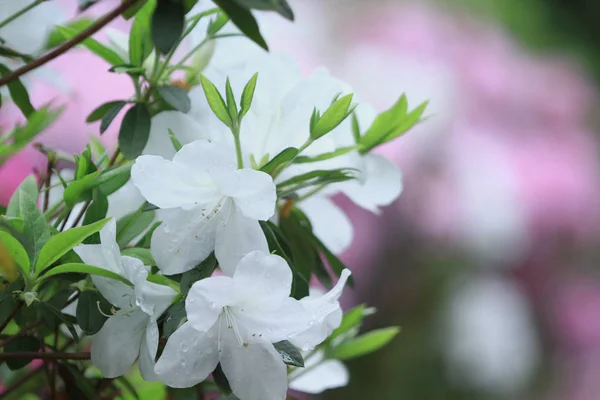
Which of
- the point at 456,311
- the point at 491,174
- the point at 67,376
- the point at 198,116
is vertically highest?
the point at 198,116

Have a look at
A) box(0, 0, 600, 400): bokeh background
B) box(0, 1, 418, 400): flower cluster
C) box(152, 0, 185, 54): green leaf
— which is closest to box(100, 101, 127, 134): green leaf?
box(0, 1, 418, 400): flower cluster

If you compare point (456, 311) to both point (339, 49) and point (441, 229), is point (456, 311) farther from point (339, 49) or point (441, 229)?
point (339, 49)

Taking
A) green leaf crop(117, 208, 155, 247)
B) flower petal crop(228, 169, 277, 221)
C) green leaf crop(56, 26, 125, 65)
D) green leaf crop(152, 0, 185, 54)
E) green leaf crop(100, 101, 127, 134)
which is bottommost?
green leaf crop(117, 208, 155, 247)

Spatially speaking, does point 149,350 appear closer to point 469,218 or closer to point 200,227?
point 200,227

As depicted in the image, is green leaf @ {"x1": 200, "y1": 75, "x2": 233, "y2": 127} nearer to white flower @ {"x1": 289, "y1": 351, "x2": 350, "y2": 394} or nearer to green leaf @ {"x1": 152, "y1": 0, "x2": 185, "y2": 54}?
green leaf @ {"x1": 152, "y1": 0, "x2": 185, "y2": 54}

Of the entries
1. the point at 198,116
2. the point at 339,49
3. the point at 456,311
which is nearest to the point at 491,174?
the point at 456,311

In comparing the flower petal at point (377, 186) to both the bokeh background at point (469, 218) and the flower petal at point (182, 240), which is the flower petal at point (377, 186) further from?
→ the bokeh background at point (469, 218)
